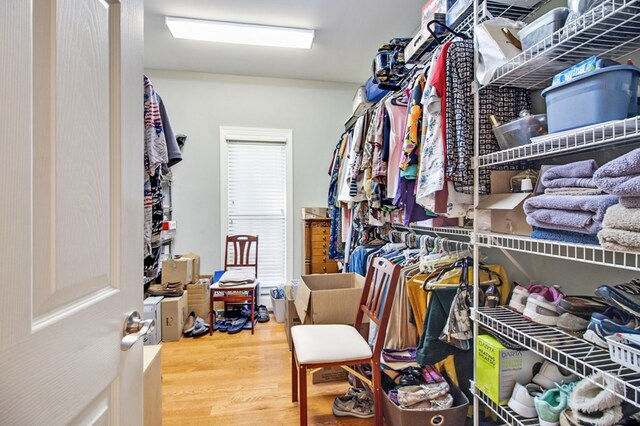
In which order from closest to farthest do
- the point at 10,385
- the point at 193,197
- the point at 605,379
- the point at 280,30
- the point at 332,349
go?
the point at 10,385
the point at 605,379
the point at 332,349
the point at 280,30
the point at 193,197

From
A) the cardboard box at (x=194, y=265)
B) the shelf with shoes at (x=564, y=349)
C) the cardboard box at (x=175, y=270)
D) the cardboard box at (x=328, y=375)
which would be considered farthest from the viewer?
the cardboard box at (x=194, y=265)

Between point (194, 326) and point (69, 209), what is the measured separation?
2.71 metres

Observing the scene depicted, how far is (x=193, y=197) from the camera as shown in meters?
3.57

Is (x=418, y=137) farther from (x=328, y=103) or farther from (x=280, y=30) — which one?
(x=328, y=103)

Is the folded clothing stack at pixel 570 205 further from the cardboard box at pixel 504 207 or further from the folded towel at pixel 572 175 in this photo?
the cardboard box at pixel 504 207

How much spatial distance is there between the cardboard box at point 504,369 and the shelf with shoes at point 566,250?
0.40 m

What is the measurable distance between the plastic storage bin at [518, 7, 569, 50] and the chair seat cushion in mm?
1461

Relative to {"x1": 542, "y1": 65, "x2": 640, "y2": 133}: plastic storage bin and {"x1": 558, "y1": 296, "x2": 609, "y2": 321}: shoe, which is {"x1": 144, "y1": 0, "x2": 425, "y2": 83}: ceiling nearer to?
{"x1": 542, "y1": 65, "x2": 640, "y2": 133}: plastic storage bin

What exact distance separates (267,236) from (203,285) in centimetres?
95

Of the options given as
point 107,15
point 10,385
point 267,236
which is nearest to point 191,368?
point 267,236

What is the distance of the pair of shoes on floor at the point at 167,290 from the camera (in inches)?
110

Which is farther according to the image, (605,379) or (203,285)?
(203,285)

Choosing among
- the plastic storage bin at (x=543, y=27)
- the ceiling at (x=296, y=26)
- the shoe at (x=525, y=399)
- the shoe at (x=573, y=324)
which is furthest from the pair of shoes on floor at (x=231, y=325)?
the plastic storage bin at (x=543, y=27)

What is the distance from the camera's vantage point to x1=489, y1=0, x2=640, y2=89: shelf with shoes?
0.86 meters
